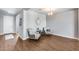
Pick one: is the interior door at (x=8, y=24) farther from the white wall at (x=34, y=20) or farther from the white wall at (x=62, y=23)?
the white wall at (x=62, y=23)

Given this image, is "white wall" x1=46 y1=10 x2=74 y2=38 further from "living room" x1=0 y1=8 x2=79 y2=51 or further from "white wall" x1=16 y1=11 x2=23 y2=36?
"white wall" x1=16 y1=11 x2=23 y2=36

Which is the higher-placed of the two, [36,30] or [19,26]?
[19,26]

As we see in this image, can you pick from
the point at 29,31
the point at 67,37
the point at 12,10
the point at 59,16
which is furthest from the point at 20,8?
the point at 67,37

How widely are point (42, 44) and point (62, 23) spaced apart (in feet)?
2.34

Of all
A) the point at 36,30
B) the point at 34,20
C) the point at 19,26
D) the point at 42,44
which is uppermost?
the point at 34,20

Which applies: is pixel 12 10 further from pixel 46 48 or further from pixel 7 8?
pixel 46 48

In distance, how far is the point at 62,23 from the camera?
2066mm

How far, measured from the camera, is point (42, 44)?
2012 mm

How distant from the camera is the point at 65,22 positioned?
2.04 metres

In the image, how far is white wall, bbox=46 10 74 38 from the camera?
78.6 inches

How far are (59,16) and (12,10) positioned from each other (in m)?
1.14

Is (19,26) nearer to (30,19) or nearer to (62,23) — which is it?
(30,19)

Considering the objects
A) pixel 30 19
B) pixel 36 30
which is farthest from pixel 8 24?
pixel 36 30

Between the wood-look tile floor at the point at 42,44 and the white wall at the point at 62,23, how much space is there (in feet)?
0.48
